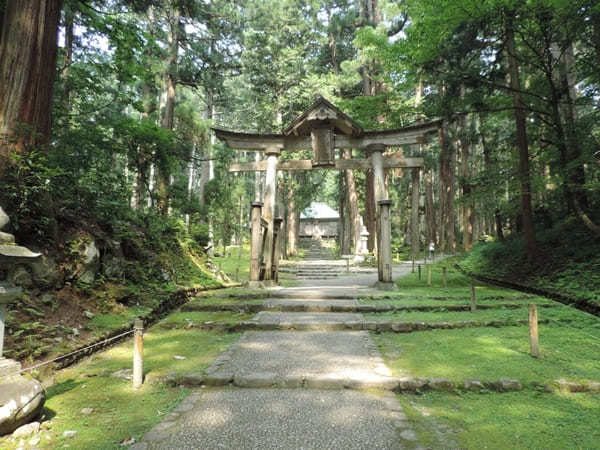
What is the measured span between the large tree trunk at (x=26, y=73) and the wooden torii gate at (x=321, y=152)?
3.90 m

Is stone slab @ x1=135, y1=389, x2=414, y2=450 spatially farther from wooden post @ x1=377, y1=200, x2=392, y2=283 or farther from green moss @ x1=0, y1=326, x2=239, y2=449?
wooden post @ x1=377, y1=200, x2=392, y2=283

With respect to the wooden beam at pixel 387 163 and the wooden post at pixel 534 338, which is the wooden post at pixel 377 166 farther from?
the wooden post at pixel 534 338

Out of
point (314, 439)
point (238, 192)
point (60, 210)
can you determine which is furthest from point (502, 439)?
point (238, 192)

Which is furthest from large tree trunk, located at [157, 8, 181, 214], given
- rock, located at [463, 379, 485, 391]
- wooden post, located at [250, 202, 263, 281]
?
rock, located at [463, 379, 485, 391]

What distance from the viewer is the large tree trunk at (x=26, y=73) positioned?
488 cm

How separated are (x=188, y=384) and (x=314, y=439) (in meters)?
1.65

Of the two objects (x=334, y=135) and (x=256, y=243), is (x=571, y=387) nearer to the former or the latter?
(x=256, y=243)

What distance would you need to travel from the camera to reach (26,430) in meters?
2.42

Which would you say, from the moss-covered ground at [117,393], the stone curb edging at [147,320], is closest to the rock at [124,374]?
the moss-covered ground at [117,393]

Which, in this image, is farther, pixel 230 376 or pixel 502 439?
pixel 230 376

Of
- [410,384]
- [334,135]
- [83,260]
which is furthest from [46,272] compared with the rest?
[334,135]

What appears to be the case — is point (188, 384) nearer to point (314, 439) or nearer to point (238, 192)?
point (314, 439)

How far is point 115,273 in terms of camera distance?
233 inches

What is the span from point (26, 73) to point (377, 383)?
689cm
